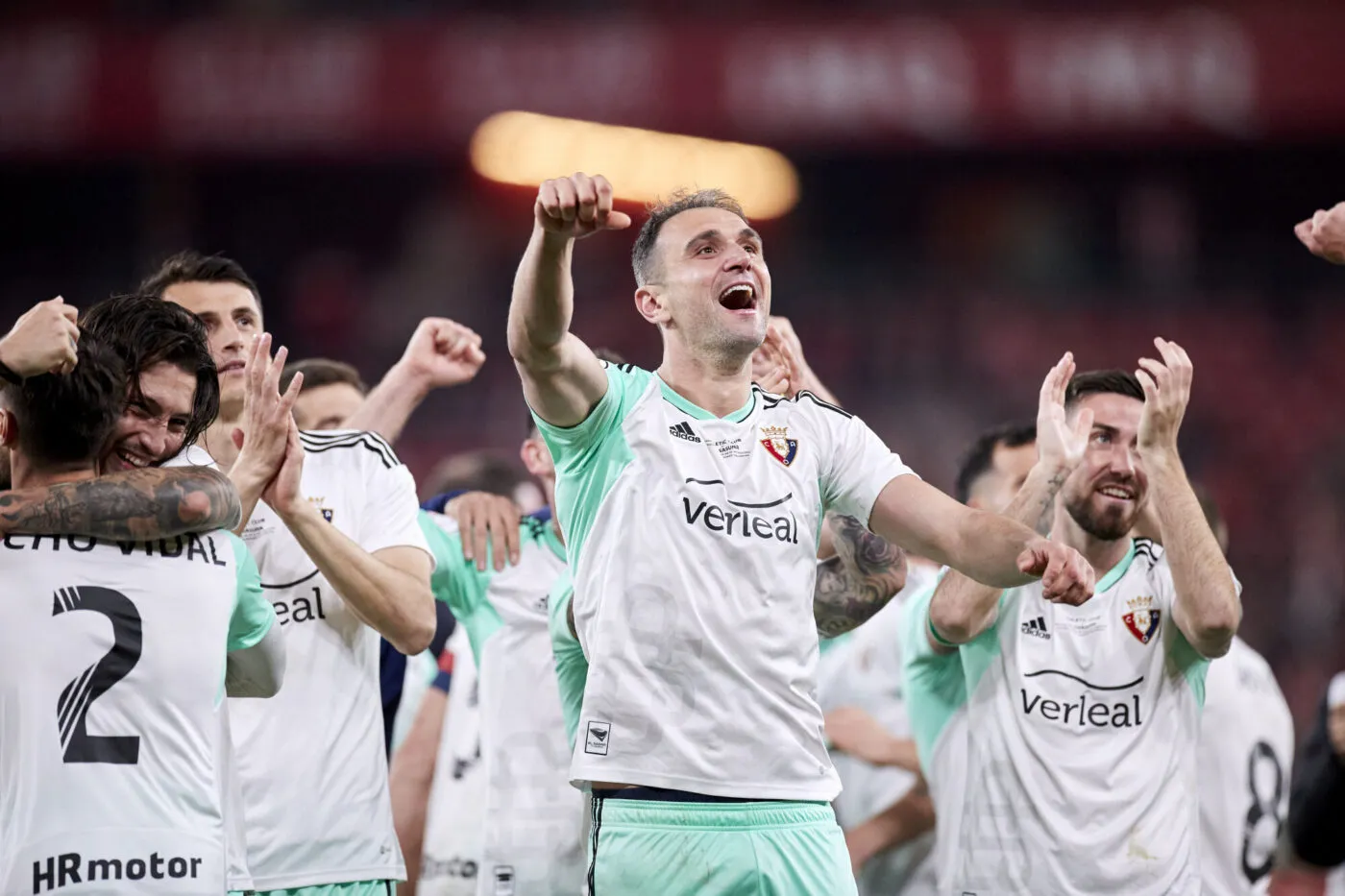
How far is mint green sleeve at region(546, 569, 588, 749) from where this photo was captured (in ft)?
14.6

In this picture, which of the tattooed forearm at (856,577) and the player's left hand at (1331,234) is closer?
the player's left hand at (1331,234)

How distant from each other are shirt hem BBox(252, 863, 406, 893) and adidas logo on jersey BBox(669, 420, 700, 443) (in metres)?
1.69

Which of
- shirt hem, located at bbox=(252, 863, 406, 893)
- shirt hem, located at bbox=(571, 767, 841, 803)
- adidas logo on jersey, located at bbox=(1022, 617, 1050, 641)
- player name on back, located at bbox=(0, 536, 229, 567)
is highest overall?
player name on back, located at bbox=(0, 536, 229, 567)

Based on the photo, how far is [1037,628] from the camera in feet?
16.2

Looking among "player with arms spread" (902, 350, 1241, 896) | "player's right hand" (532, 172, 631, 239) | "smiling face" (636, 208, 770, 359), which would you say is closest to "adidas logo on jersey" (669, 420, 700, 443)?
"smiling face" (636, 208, 770, 359)

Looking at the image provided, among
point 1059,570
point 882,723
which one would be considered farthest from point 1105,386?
point 1059,570

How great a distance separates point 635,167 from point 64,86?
22.9 ft

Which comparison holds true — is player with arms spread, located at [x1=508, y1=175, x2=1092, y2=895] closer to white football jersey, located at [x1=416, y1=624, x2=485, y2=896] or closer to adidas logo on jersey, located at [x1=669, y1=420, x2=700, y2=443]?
adidas logo on jersey, located at [x1=669, y1=420, x2=700, y2=443]

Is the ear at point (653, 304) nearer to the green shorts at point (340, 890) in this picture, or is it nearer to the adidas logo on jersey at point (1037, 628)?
the adidas logo on jersey at point (1037, 628)

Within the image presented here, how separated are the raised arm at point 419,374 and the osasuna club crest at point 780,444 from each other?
1743 mm

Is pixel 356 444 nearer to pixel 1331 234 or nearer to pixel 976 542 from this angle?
pixel 976 542

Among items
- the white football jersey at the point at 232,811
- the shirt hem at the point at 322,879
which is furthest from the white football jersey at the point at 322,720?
the white football jersey at the point at 232,811

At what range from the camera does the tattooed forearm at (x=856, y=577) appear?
4.90m

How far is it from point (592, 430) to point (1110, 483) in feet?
7.05
